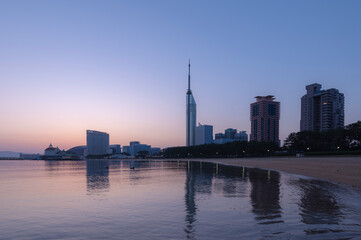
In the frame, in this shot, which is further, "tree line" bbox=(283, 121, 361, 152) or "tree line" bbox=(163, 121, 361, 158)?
"tree line" bbox=(163, 121, 361, 158)

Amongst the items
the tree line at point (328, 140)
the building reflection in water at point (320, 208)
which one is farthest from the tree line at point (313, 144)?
the building reflection in water at point (320, 208)

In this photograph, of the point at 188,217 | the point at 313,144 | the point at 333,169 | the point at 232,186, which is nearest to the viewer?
the point at 188,217

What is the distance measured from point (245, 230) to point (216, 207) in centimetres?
571

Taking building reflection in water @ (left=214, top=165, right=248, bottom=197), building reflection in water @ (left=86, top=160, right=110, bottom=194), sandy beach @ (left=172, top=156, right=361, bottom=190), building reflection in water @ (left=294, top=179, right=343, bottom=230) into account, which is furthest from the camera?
sandy beach @ (left=172, top=156, right=361, bottom=190)

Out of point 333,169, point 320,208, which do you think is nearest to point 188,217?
point 320,208

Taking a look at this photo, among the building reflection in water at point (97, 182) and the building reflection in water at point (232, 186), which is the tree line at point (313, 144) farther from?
the building reflection in water at point (97, 182)

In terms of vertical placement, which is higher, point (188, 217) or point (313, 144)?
point (188, 217)

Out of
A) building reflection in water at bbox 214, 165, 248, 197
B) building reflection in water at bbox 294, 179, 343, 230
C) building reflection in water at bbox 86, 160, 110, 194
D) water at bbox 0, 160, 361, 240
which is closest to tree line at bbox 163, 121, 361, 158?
building reflection in water at bbox 214, 165, 248, 197

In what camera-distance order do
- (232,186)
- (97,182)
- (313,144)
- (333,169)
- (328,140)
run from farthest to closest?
(313,144), (328,140), (333,169), (97,182), (232,186)

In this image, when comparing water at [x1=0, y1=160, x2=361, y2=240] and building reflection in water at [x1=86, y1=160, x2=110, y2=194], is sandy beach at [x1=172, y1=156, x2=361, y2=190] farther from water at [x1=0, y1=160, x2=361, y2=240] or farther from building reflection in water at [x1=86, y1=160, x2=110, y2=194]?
building reflection in water at [x1=86, y1=160, x2=110, y2=194]

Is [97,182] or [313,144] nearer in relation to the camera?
[97,182]

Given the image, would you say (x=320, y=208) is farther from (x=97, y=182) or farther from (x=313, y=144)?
(x=313, y=144)

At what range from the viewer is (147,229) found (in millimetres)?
13734

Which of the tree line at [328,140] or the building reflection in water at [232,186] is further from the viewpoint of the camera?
the tree line at [328,140]
